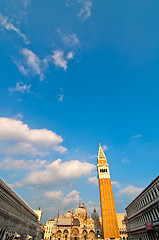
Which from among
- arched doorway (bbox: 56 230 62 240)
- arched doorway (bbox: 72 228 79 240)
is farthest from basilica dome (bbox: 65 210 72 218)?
arched doorway (bbox: 56 230 62 240)

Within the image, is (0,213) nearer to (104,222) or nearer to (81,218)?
(104,222)

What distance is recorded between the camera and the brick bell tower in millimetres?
72500

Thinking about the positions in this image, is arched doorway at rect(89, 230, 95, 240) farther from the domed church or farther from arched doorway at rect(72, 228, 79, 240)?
arched doorway at rect(72, 228, 79, 240)

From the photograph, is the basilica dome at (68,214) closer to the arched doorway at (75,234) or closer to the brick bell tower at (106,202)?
the arched doorway at (75,234)

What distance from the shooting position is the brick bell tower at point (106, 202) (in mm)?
72500

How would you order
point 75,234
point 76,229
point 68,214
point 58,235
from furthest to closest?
point 68,214 → point 76,229 → point 58,235 → point 75,234

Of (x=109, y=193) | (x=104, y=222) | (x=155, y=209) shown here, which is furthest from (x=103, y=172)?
(x=155, y=209)

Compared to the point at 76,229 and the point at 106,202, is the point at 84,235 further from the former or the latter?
the point at 106,202

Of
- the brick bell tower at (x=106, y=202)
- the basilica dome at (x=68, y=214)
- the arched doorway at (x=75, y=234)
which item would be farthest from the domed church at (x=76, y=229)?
the brick bell tower at (x=106, y=202)

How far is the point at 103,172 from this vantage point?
89.8 metres

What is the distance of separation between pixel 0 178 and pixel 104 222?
65.1 m

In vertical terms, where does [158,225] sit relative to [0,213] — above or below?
below

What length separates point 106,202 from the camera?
80.5 meters

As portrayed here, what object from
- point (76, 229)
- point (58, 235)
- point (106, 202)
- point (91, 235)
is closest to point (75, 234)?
point (76, 229)
